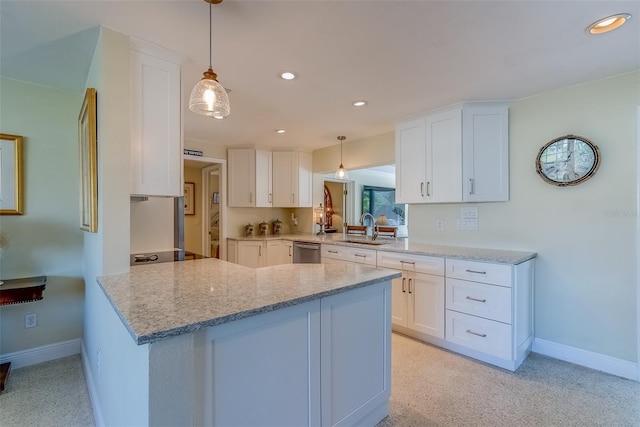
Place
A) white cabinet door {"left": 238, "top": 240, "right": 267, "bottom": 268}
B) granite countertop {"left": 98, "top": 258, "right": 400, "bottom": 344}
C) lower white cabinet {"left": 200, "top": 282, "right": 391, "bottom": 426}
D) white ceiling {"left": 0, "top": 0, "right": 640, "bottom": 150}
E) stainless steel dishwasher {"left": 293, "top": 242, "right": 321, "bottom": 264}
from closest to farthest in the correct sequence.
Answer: granite countertop {"left": 98, "top": 258, "right": 400, "bottom": 344}
lower white cabinet {"left": 200, "top": 282, "right": 391, "bottom": 426}
white ceiling {"left": 0, "top": 0, "right": 640, "bottom": 150}
stainless steel dishwasher {"left": 293, "top": 242, "right": 321, "bottom": 264}
white cabinet door {"left": 238, "top": 240, "right": 267, "bottom": 268}

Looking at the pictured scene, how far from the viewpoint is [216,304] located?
1215 mm

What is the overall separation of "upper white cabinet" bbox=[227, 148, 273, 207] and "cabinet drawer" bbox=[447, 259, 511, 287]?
301 cm

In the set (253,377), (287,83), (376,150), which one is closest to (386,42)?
(287,83)

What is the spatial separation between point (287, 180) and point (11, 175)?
123 inches

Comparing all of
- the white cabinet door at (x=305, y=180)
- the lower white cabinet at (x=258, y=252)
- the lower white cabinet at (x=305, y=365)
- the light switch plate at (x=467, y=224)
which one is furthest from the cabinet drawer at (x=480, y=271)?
the white cabinet door at (x=305, y=180)

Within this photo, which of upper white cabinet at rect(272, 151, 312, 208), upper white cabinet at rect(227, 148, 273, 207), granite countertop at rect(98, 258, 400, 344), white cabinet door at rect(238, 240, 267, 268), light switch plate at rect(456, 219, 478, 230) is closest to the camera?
granite countertop at rect(98, 258, 400, 344)

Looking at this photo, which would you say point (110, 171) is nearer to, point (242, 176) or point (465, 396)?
point (465, 396)

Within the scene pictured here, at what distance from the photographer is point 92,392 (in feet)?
6.43

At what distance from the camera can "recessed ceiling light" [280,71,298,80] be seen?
2.21 meters

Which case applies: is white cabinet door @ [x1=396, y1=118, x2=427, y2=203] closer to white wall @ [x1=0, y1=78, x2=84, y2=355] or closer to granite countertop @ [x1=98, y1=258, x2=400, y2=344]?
granite countertop @ [x1=98, y1=258, x2=400, y2=344]

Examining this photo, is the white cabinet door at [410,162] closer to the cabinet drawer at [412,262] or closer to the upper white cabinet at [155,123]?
the cabinet drawer at [412,262]

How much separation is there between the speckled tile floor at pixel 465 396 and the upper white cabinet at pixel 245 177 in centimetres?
271

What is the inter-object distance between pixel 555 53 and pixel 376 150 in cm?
223

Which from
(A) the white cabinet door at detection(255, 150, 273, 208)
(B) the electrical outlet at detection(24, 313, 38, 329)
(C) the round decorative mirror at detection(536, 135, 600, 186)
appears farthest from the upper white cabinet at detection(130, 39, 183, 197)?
(C) the round decorative mirror at detection(536, 135, 600, 186)
